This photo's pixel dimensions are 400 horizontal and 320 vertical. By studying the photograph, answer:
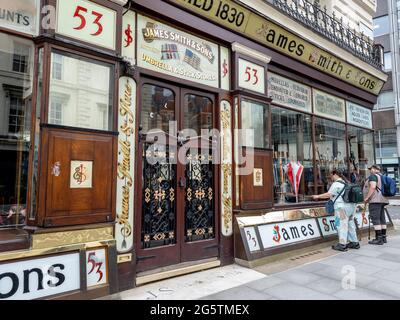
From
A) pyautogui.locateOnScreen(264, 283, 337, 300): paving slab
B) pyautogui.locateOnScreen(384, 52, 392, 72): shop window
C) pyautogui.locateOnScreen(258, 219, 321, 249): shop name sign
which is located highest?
pyautogui.locateOnScreen(384, 52, 392, 72): shop window

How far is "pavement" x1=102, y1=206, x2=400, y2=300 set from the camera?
4148mm

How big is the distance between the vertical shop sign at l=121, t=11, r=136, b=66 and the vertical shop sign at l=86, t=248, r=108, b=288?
8.82 feet

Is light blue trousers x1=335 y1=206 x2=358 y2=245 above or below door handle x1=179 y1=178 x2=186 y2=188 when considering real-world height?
below

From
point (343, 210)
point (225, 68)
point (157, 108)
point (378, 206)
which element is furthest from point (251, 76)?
point (378, 206)

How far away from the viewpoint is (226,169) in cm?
585

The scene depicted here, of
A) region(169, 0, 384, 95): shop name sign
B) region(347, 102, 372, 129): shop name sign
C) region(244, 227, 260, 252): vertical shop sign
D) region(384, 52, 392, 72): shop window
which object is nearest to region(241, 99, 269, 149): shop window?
region(169, 0, 384, 95): shop name sign

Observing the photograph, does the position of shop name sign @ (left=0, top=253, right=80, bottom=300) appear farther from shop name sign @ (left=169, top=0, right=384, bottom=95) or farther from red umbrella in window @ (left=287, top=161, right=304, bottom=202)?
red umbrella in window @ (left=287, top=161, right=304, bottom=202)

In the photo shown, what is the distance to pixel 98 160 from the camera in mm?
4043

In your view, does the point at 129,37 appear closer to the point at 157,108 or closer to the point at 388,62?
the point at 157,108

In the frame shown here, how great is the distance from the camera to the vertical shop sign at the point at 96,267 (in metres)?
3.86

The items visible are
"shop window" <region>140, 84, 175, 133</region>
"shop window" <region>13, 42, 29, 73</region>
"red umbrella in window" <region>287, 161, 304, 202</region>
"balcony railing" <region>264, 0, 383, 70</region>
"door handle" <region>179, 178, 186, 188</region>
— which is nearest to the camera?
"shop window" <region>13, 42, 29, 73</region>

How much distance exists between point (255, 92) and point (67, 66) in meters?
3.67

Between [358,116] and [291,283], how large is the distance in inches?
293

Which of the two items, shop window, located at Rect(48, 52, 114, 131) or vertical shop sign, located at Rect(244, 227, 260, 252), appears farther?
vertical shop sign, located at Rect(244, 227, 260, 252)
